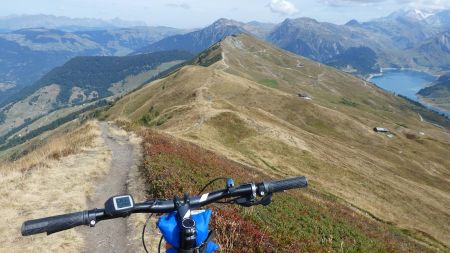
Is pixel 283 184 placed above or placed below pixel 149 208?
below

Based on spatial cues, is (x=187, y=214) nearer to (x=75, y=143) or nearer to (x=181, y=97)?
(x=75, y=143)

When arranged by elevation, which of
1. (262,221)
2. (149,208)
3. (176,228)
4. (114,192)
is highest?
(149,208)

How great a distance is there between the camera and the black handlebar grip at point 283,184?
634cm

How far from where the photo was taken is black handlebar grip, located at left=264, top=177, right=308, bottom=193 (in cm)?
634

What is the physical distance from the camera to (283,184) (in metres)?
6.52

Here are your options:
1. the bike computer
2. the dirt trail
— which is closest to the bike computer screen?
the bike computer

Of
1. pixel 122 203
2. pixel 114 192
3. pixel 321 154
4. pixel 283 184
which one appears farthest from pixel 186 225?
pixel 321 154

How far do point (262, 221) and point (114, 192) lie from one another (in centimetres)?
906

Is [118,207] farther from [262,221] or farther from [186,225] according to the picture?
[262,221]

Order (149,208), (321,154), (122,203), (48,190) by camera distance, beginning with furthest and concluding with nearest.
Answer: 1. (321,154)
2. (48,190)
3. (149,208)
4. (122,203)

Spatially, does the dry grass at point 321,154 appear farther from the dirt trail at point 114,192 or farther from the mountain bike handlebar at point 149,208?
the mountain bike handlebar at point 149,208

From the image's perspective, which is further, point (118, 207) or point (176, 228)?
point (176, 228)

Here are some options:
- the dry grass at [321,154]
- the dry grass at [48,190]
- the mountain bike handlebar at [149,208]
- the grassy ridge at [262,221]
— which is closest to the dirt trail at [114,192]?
the dry grass at [48,190]

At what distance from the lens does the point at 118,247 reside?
14.0m
